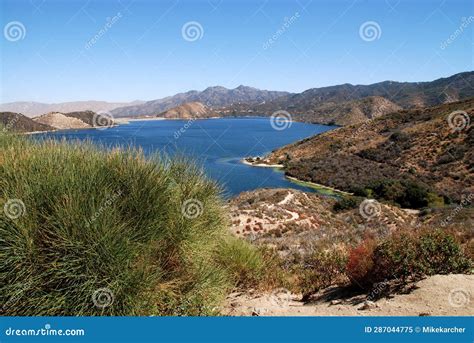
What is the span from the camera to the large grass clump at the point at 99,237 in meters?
5.11

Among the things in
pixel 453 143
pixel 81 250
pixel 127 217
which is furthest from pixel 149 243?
pixel 453 143

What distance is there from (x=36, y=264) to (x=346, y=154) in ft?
223

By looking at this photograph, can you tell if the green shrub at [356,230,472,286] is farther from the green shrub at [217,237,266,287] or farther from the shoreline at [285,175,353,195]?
the shoreline at [285,175,353,195]

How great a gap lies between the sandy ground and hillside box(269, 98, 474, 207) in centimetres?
3744

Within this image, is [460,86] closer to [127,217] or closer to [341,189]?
[341,189]

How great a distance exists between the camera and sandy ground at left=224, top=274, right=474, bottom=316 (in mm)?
5867

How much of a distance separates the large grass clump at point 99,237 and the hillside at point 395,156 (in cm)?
3934

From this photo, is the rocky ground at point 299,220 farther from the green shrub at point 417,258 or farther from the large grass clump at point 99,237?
the large grass clump at point 99,237

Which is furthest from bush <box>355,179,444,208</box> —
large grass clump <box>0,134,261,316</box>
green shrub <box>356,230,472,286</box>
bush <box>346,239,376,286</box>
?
large grass clump <box>0,134,261,316</box>

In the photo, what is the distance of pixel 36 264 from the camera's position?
5.11 meters

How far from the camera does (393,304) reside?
613cm

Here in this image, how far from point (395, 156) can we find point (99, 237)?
61.7 m

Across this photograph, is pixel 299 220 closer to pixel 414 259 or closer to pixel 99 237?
pixel 414 259

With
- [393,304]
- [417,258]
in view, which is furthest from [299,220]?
[393,304]
